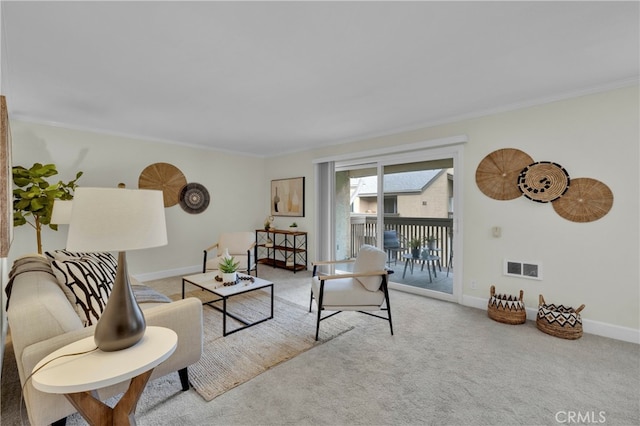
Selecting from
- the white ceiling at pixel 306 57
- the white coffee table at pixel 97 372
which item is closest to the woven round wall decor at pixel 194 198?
the white ceiling at pixel 306 57

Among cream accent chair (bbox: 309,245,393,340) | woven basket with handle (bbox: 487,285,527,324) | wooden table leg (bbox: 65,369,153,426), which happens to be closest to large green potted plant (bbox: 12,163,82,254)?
wooden table leg (bbox: 65,369,153,426)

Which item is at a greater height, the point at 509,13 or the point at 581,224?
the point at 509,13

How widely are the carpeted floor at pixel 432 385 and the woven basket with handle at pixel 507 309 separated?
0.15m

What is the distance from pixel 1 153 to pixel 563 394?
335 cm

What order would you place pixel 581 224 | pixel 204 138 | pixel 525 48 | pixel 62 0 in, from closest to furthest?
pixel 62 0 → pixel 525 48 → pixel 581 224 → pixel 204 138

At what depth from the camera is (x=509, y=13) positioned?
1.60 meters

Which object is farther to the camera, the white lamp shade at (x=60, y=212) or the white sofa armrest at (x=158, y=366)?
the white lamp shade at (x=60, y=212)

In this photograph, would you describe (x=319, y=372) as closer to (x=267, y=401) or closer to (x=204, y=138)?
(x=267, y=401)

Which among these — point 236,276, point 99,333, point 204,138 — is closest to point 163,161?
point 204,138

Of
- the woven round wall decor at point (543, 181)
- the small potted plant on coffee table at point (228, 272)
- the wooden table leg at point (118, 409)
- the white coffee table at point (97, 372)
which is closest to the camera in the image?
the white coffee table at point (97, 372)

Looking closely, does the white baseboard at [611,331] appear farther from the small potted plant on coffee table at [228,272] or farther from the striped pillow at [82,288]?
the striped pillow at [82,288]

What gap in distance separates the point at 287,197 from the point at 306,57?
3592 millimetres

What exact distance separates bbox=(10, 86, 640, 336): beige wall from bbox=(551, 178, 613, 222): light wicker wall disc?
0.05 meters

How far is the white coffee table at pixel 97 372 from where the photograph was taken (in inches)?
41.6
